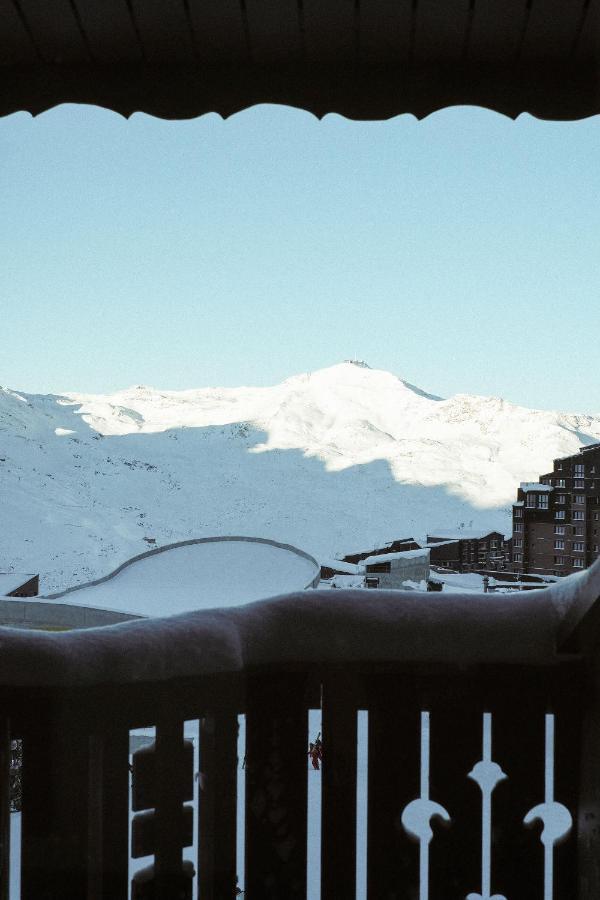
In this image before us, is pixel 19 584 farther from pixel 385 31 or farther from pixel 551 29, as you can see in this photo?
pixel 551 29

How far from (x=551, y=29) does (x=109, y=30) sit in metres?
0.70

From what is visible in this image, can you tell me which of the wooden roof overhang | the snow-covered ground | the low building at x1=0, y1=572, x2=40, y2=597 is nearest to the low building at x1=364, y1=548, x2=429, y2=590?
the low building at x1=0, y1=572, x2=40, y2=597

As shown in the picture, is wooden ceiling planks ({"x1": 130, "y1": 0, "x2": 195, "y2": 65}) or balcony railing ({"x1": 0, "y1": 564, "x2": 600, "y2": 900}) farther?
wooden ceiling planks ({"x1": 130, "y1": 0, "x2": 195, "y2": 65})

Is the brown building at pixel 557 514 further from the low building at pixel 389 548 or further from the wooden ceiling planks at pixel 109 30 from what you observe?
the wooden ceiling planks at pixel 109 30

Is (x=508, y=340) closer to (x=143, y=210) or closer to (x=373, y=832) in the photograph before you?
(x=143, y=210)

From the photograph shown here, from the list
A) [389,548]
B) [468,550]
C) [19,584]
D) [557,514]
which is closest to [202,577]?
[19,584]

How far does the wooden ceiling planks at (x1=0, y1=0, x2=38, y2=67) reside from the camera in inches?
43.8

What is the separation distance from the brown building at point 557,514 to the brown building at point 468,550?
3.08 ft

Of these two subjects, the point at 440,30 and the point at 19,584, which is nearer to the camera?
the point at 440,30

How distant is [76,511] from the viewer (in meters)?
12.6

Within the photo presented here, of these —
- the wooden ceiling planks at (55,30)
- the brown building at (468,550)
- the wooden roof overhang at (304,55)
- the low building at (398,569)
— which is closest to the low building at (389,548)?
the brown building at (468,550)

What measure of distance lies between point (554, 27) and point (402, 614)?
0.94 m

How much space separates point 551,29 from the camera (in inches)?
44.5

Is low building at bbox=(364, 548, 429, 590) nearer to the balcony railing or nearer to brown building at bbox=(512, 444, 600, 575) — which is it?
brown building at bbox=(512, 444, 600, 575)
